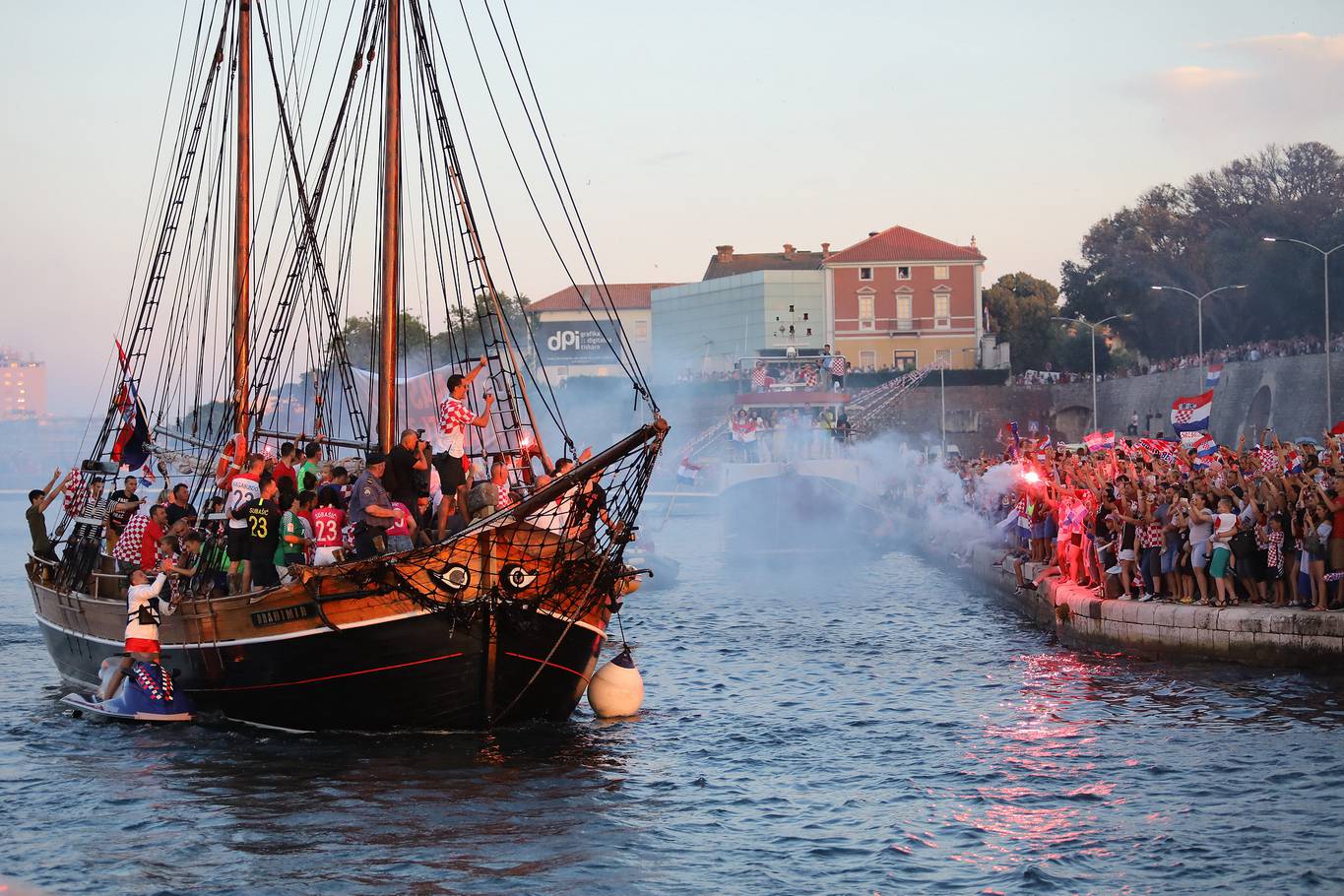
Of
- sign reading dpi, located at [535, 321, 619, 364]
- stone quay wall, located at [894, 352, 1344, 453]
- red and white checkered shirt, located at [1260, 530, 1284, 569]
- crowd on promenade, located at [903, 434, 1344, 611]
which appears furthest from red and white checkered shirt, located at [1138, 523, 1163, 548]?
sign reading dpi, located at [535, 321, 619, 364]

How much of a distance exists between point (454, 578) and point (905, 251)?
310 feet

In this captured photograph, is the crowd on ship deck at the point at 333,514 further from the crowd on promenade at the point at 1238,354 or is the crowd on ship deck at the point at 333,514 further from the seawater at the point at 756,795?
the crowd on promenade at the point at 1238,354

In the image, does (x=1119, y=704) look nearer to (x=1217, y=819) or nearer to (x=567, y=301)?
(x=1217, y=819)

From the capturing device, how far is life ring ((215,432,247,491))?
1992 centimetres

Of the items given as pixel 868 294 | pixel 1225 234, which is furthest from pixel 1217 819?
pixel 868 294

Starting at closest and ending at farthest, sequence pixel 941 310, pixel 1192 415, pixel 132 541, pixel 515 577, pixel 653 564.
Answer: pixel 515 577 < pixel 132 541 < pixel 1192 415 < pixel 653 564 < pixel 941 310

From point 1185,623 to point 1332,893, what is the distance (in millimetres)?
9477

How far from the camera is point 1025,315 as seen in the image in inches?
4528

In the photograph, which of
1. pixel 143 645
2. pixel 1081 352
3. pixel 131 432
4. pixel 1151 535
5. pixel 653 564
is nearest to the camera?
pixel 143 645

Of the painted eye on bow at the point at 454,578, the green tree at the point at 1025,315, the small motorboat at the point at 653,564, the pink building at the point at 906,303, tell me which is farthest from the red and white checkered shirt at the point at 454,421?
the green tree at the point at 1025,315

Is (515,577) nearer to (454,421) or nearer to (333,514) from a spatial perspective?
(454,421)

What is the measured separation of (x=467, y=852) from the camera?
13.6 meters

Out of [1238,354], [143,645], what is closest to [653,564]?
[143,645]

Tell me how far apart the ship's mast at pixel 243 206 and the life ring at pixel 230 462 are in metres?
4.11
